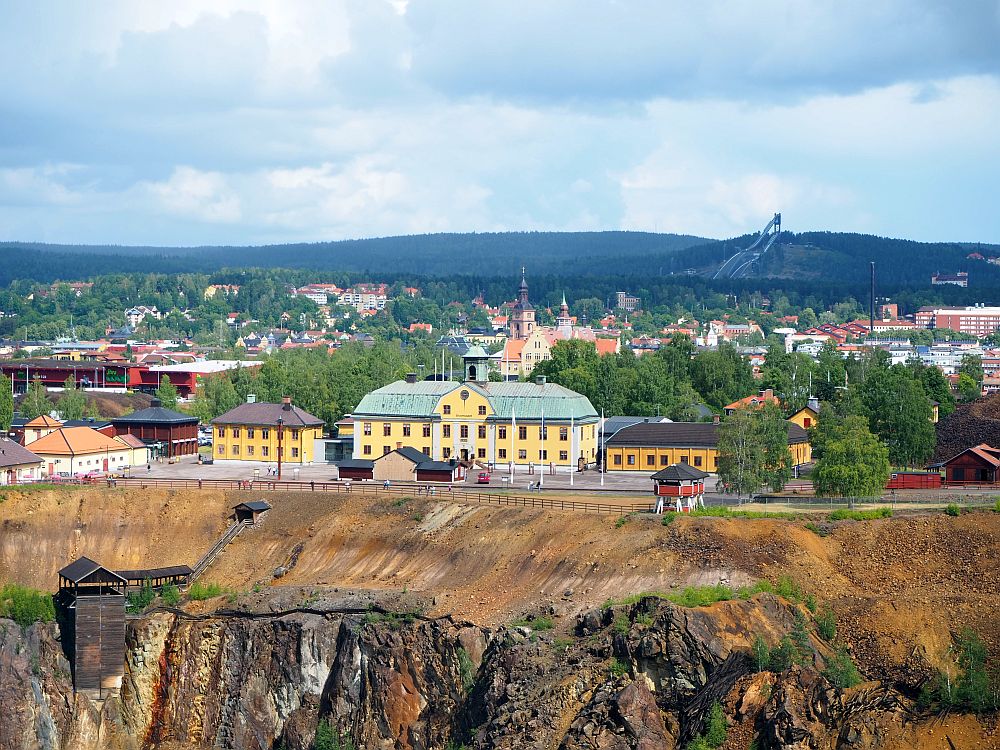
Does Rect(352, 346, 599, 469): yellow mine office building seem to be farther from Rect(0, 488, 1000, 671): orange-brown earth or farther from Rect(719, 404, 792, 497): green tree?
Rect(0, 488, 1000, 671): orange-brown earth

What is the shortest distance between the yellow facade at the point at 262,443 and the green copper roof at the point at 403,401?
391 centimetres

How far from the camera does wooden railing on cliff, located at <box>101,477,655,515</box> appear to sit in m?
83.8

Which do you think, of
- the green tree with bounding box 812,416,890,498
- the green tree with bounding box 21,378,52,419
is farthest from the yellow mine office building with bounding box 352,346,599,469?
the green tree with bounding box 21,378,52,419

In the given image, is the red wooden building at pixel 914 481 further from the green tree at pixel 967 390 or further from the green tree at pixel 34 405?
the green tree at pixel 34 405

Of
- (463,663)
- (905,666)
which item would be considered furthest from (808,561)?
(463,663)

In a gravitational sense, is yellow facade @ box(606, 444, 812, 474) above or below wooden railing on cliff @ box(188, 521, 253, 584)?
above

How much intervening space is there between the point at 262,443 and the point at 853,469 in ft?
144

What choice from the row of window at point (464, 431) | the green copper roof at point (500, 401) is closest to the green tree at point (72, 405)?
the row of window at point (464, 431)

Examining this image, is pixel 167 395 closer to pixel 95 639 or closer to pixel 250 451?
pixel 250 451

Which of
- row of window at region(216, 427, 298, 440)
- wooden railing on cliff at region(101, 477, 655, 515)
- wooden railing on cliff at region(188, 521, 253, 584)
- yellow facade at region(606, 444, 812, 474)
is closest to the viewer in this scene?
wooden railing on cliff at region(101, 477, 655, 515)

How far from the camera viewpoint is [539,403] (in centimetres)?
10831

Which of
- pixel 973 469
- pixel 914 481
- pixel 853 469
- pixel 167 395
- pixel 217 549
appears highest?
pixel 853 469

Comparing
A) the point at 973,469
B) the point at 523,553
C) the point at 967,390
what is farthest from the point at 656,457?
the point at 967,390

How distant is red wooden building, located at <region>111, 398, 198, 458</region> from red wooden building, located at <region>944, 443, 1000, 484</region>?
56.3 metres
